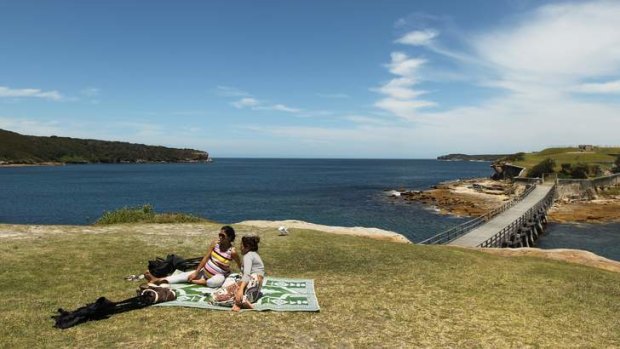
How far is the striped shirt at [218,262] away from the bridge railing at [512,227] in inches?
889

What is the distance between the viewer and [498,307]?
10.8 meters

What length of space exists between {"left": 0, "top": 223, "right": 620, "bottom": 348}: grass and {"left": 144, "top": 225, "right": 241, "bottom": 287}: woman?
3.92 ft

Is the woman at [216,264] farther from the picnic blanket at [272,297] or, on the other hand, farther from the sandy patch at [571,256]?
the sandy patch at [571,256]

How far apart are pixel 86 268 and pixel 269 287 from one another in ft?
18.1

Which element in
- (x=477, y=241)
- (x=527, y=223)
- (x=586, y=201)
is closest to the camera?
(x=477, y=241)

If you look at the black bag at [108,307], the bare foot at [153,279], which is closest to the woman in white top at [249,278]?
the black bag at [108,307]

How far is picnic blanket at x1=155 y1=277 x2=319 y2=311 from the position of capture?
9.92m

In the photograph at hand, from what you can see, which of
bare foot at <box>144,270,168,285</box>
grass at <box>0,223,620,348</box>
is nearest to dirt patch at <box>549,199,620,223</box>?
grass at <box>0,223,620,348</box>

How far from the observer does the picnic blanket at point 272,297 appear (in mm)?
9922

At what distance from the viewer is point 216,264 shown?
11.1 metres

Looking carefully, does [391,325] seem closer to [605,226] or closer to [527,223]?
[527,223]

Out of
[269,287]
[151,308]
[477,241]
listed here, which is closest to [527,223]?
[477,241]

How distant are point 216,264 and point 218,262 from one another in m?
0.07

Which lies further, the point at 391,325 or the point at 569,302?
the point at 569,302
